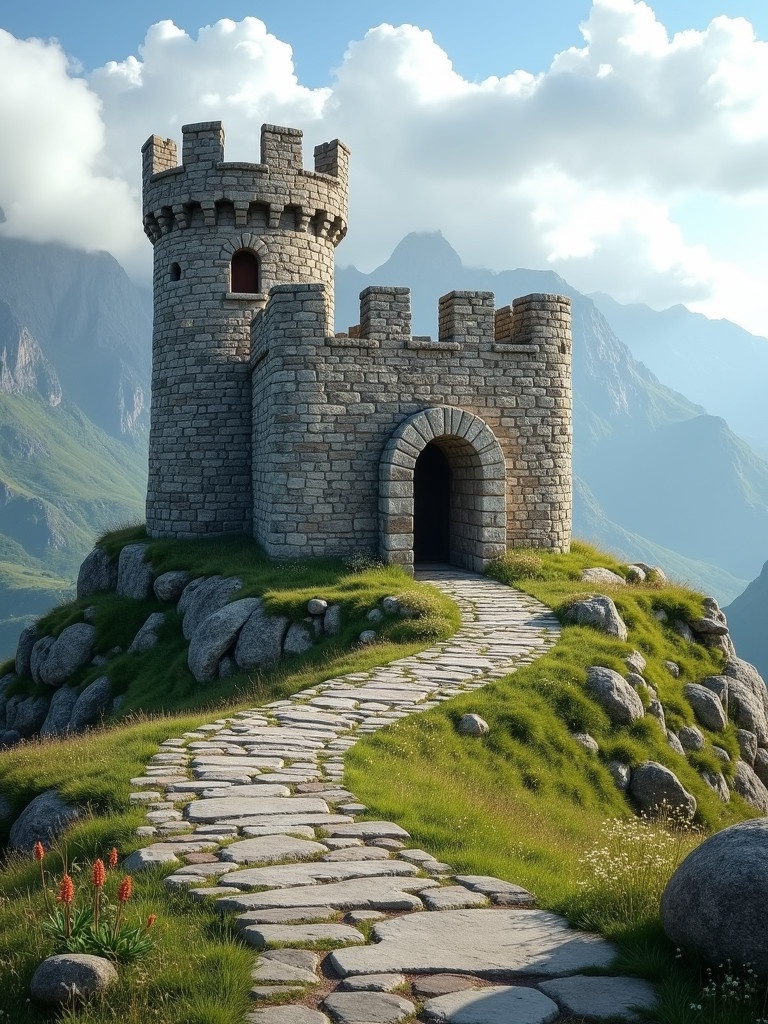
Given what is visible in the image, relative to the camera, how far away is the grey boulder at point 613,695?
38.9 ft

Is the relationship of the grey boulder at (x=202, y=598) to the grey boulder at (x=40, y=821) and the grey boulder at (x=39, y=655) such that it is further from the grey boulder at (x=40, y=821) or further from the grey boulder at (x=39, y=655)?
the grey boulder at (x=40, y=821)

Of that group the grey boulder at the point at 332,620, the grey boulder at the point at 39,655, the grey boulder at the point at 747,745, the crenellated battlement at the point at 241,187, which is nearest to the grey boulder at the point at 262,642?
the grey boulder at the point at 332,620

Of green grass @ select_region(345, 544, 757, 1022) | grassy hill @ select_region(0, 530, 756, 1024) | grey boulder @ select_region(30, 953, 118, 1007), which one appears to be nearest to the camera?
grey boulder @ select_region(30, 953, 118, 1007)

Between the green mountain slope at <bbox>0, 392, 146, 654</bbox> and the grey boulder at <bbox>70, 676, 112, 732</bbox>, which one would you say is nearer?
the grey boulder at <bbox>70, 676, 112, 732</bbox>

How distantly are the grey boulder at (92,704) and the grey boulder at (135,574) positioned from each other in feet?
9.84

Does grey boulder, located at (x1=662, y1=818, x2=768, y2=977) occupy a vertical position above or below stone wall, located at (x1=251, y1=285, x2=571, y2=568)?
below

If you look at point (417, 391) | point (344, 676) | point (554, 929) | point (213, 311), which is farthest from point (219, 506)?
point (554, 929)

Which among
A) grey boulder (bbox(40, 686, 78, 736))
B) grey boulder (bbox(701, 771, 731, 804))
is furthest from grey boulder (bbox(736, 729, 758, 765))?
grey boulder (bbox(40, 686, 78, 736))

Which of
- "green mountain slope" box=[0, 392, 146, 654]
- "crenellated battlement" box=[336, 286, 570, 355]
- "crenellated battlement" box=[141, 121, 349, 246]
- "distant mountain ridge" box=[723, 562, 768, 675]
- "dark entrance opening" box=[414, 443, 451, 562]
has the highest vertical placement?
"crenellated battlement" box=[141, 121, 349, 246]

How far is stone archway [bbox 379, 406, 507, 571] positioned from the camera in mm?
17094

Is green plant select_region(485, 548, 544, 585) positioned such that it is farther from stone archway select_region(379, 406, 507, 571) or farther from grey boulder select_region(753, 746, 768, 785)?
grey boulder select_region(753, 746, 768, 785)

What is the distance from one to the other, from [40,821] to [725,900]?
19.6 ft

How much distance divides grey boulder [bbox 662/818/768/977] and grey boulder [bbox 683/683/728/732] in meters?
9.84

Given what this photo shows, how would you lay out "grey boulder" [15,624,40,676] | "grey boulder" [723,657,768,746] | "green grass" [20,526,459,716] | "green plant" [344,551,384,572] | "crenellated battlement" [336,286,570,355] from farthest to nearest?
1. "grey boulder" [15,624,40,676]
2. "crenellated battlement" [336,286,570,355]
3. "green plant" [344,551,384,572]
4. "grey boulder" [723,657,768,746]
5. "green grass" [20,526,459,716]
